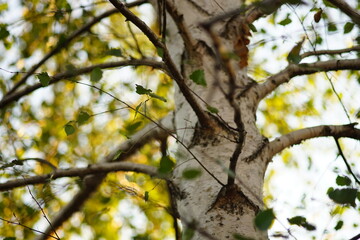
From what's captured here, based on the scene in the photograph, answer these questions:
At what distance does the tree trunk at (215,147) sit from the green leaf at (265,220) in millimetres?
167

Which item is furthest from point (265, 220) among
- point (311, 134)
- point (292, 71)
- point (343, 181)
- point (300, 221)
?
point (292, 71)

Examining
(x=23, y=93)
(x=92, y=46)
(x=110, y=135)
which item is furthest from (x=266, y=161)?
(x=110, y=135)

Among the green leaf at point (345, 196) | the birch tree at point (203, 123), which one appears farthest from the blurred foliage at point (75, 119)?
the green leaf at point (345, 196)

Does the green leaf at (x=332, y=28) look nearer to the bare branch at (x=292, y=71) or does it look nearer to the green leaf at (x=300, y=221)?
the bare branch at (x=292, y=71)

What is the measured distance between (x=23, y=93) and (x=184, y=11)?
103 centimetres

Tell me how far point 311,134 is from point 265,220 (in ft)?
3.20

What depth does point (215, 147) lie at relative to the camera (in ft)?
6.02

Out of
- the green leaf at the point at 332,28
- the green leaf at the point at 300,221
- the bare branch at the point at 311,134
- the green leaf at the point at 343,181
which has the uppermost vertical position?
the green leaf at the point at 332,28

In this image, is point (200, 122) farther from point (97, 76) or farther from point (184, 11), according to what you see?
point (184, 11)

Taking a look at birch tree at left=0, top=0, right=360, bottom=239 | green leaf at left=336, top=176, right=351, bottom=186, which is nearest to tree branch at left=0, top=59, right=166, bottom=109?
birch tree at left=0, top=0, right=360, bottom=239

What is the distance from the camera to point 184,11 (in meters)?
2.31

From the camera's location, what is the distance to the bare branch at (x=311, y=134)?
195cm

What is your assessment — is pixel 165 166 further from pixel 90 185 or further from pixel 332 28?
pixel 90 185

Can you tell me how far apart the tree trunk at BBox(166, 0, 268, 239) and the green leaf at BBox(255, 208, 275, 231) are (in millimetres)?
167
